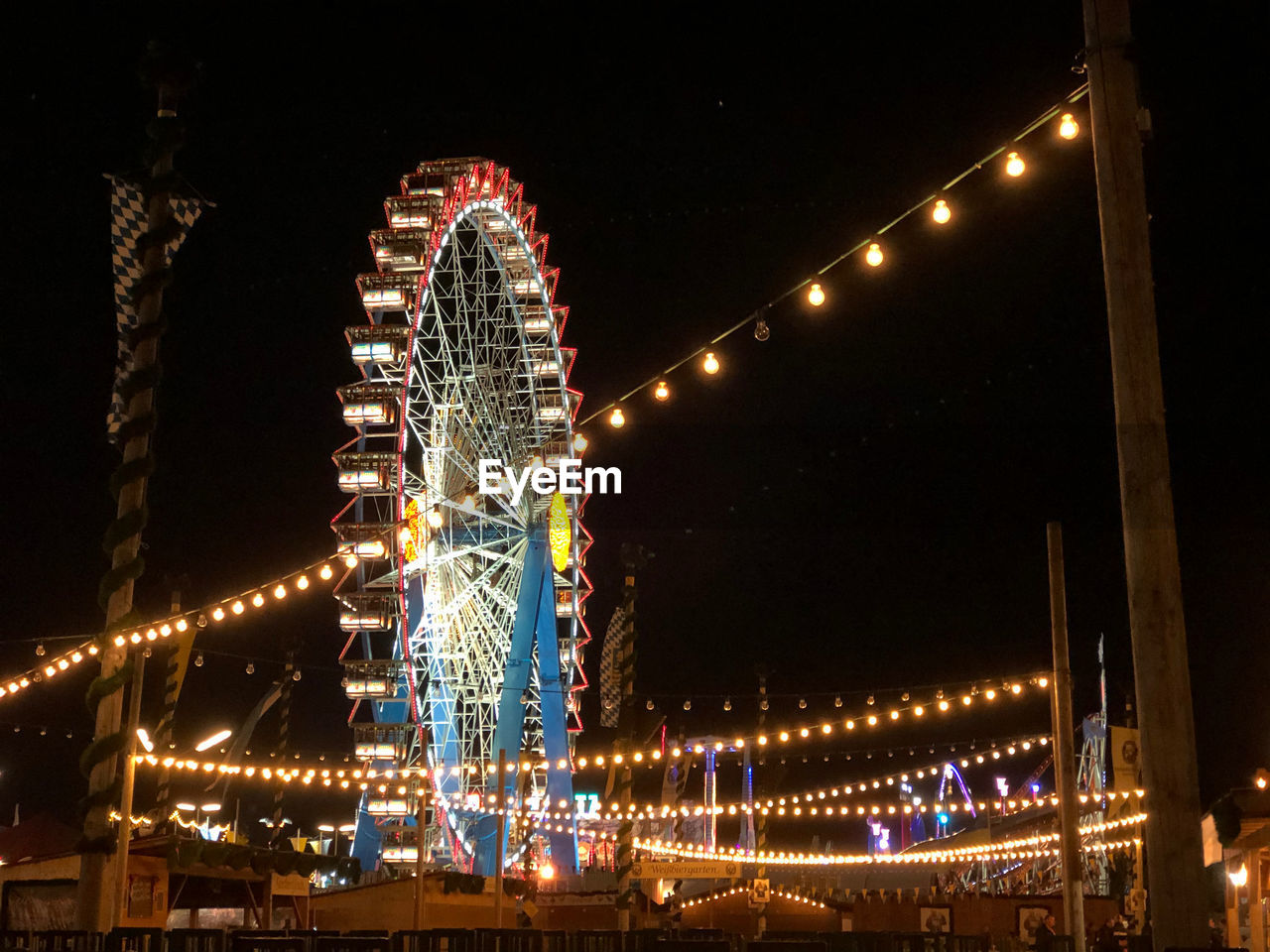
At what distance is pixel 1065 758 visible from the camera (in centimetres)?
1798

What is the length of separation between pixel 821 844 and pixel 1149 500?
105 metres

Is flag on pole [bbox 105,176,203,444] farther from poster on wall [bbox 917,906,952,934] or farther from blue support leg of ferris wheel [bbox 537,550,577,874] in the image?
blue support leg of ferris wheel [bbox 537,550,577,874]

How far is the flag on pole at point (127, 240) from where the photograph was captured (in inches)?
433

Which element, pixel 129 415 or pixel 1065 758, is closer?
pixel 129 415

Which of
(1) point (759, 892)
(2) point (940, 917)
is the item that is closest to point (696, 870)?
(2) point (940, 917)

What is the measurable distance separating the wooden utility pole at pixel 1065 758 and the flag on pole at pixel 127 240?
11.5m

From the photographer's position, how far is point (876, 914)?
95.2ft

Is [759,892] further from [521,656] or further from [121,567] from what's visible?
[121,567]

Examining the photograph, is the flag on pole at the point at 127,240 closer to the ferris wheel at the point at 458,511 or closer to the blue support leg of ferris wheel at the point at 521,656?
the ferris wheel at the point at 458,511

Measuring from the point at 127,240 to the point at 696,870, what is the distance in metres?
15.4

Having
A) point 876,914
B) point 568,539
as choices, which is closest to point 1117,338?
point 876,914

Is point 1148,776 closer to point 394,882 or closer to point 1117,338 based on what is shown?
point 1117,338

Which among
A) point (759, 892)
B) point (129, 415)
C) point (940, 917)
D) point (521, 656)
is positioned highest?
point (521, 656)

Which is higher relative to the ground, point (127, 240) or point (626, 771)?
point (127, 240)
